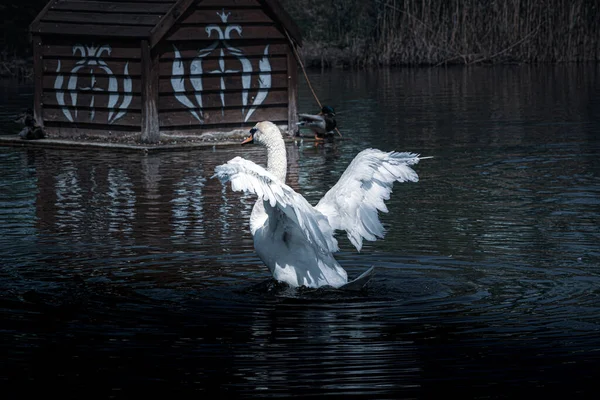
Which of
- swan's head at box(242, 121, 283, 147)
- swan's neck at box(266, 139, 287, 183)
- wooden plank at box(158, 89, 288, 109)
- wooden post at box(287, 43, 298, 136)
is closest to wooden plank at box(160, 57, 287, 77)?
wooden post at box(287, 43, 298, 136)

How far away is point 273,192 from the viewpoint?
778cm

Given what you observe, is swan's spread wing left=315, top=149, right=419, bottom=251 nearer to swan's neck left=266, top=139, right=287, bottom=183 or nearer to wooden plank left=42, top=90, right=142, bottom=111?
swan's neck left=266, top=139, right=287, bottom=183

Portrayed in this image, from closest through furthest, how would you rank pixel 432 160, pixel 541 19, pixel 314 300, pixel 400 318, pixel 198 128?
Result: pixel 400 318
pixel 314 300
pixel 432 160
pixel 198 128
pixel 541 19

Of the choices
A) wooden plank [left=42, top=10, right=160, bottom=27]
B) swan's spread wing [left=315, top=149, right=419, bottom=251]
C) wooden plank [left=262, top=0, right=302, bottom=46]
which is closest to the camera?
swan's spread wing [left=315, top=149, right=419, bottom=251]

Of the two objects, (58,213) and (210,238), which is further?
(58,213)

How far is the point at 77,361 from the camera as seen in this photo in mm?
6832

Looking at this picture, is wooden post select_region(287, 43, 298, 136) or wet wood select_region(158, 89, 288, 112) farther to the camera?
wooden post select_region(287, 43, 298, 136)

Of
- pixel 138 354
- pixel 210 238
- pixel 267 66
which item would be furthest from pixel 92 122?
pixel 138 354

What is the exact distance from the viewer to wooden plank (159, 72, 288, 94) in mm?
19203

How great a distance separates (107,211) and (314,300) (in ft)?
15.8

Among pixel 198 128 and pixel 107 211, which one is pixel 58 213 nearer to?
pixel 107 211

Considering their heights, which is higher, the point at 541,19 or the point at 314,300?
the point at 541,19

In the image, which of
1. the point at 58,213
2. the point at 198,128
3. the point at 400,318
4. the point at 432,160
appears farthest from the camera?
the point at 198,128

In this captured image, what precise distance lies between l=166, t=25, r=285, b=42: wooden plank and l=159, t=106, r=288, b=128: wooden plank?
129 centimetres
